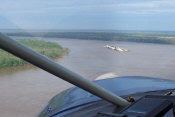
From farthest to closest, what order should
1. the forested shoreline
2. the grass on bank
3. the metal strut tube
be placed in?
1. the forested shoreline
2. the grass on bank
3. the metal strut tube

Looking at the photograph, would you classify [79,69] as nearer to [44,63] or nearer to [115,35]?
[115,35]

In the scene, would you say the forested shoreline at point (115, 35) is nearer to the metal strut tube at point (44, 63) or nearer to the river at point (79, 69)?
the river at point (79, 69)

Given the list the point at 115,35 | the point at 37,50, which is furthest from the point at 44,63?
the point at 115,35

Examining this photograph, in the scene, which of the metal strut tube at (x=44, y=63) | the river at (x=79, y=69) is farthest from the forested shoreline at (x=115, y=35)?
the metal strut tube at (x=44, y=63)

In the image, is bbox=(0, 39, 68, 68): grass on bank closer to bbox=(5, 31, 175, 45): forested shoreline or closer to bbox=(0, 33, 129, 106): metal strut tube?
bbox=(5, 31, 175, 45): forested shoreline

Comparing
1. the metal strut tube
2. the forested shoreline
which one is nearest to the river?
the forested shoreline
